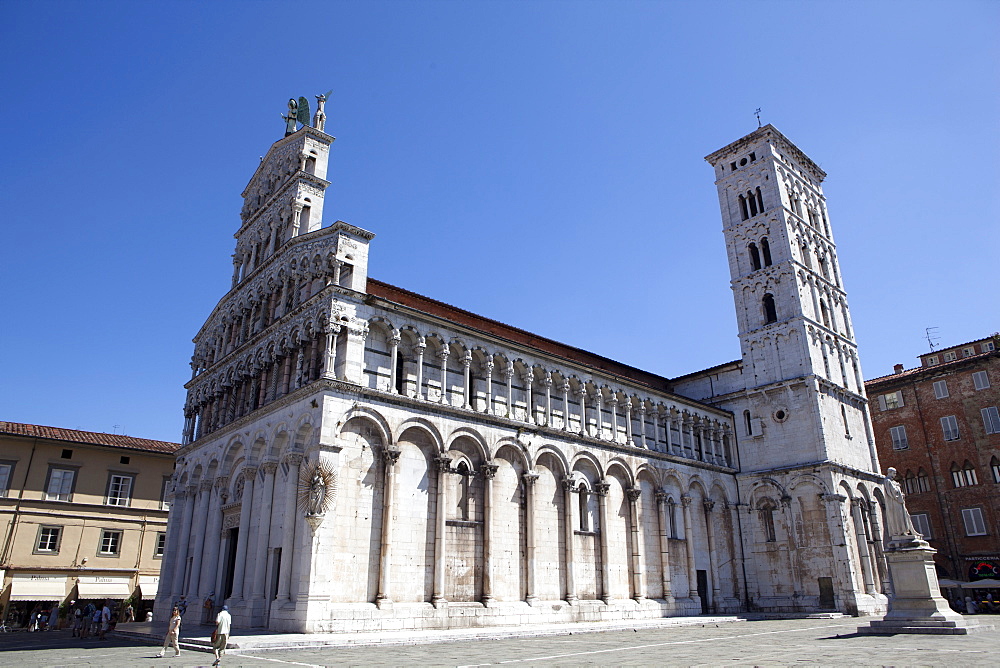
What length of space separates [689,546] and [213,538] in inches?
836

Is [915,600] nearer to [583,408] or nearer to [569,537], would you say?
[569,537]

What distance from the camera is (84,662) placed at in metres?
14.2

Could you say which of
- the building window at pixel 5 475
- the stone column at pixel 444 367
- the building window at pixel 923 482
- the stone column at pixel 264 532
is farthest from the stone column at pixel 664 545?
the building window at pixel 5 475

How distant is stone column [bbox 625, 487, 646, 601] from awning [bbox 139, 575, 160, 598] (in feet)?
83.1

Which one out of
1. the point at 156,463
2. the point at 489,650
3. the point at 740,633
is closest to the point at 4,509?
the point at 156,463

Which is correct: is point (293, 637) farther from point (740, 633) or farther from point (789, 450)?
point (789, 450)

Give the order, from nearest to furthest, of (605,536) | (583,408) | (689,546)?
(605,536)
(583,408)
(689,546)

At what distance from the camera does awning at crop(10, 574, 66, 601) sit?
32594mm

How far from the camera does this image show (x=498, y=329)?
30.7m

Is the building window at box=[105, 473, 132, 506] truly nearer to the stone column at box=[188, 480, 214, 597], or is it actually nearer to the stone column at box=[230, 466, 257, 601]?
the stone column at box=[188, 480, 214, 597]

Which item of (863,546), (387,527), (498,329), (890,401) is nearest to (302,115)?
(498,329)

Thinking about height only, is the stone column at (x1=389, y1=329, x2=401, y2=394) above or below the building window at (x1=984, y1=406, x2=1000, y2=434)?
below

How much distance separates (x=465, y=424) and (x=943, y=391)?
34.9m

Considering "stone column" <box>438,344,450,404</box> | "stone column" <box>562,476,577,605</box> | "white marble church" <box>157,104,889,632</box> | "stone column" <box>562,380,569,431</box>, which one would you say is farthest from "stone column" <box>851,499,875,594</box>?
"stone column" <box>438,344,450,404</box>
